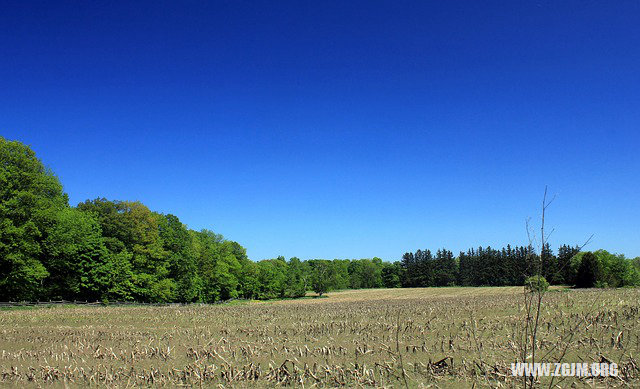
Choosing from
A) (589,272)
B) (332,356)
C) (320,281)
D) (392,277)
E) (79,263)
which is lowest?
(392,277)

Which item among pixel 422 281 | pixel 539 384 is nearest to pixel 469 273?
pixel 422 281

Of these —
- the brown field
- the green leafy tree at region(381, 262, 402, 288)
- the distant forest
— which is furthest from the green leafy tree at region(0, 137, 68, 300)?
the green leafy tree at region(381, 262, 402, 288)

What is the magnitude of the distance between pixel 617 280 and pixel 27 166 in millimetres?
119427

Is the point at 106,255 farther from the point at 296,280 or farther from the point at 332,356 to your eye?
the point at 296,280

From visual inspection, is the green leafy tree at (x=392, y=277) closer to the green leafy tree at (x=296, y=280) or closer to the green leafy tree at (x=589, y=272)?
the green leafy tree at (x=296, y=280)

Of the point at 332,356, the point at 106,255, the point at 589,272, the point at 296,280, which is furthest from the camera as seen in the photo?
the point at 296,280

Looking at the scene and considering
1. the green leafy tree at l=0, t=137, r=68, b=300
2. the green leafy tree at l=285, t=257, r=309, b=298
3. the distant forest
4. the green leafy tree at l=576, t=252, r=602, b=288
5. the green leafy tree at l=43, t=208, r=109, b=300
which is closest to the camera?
the green leafy tree at l=0, t=137, r=68, b=300

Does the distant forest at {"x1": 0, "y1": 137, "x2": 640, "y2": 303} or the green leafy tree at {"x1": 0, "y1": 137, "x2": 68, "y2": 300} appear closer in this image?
the green leafy tree at {"x1": 0, "y1": 137, "x2": 68, "y2": 300}

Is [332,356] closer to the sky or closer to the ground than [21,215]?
closer to the ground

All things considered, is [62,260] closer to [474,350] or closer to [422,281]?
[474,350]

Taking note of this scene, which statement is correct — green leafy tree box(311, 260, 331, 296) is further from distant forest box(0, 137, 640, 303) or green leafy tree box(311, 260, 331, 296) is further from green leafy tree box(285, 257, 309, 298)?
distant forest box(0, 137, 640, 303)

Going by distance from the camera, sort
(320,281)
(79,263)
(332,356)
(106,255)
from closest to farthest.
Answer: (332,356) < (79,263) < (106,255) < (320,281)

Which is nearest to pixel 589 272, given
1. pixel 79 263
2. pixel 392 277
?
pixel 392 277

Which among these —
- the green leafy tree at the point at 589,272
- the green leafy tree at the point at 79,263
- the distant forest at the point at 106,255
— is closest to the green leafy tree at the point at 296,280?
the distant forest at the point at 106,255
